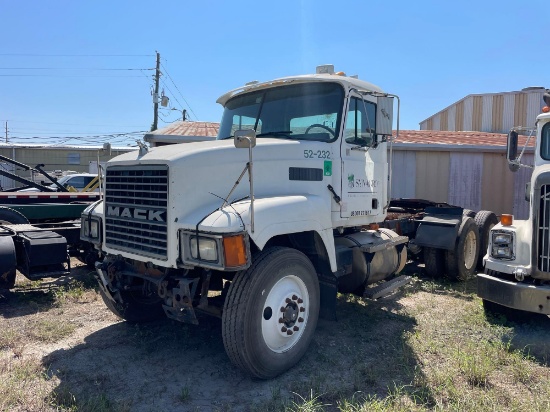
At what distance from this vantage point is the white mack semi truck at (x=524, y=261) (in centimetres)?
477

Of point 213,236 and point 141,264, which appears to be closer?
point 213,236

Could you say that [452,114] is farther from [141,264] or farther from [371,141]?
[141,264]

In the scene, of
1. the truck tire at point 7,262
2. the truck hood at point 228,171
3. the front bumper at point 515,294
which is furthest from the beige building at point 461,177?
the truck tire at point 7,262

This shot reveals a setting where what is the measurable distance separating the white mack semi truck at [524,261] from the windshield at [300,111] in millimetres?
2321

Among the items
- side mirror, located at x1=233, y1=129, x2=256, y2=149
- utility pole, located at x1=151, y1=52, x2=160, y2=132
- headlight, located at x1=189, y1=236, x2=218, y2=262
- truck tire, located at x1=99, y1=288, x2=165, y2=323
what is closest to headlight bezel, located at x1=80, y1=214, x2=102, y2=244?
truck tire, located at x1=99, y1=288, x2=165, y2=323

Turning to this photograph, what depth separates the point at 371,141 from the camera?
543cm

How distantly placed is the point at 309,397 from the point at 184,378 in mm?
1188

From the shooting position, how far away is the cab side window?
516 centimetres

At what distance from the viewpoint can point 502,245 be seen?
5211 mm

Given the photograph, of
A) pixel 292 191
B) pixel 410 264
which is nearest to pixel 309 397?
pixel 292 191

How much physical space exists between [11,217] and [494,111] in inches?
759

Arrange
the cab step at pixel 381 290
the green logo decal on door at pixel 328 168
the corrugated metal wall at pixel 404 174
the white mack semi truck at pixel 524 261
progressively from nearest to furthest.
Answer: the white mack semi truck at pixel 524 261, the green logo decal on door at pixel 328 168, the cab step at pixel 381 290, the corrugated metal wall at pixel 404 174

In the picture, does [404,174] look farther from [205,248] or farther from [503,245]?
[205,248]

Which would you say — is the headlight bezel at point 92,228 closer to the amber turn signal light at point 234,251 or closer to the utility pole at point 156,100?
the amber turn signal light at point 234,251
